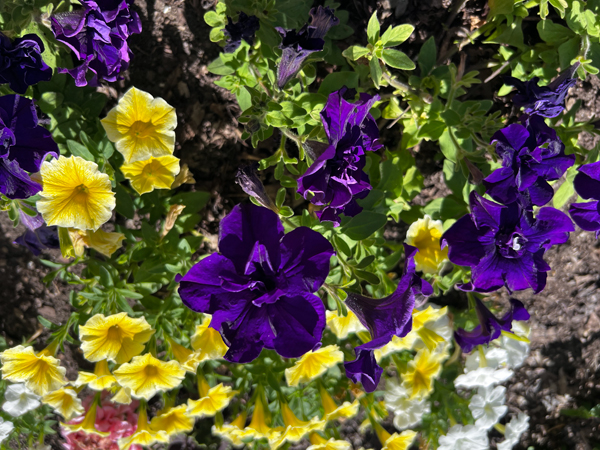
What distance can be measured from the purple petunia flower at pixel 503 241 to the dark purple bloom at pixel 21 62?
5.67 ft

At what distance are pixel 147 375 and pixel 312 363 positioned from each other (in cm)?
76

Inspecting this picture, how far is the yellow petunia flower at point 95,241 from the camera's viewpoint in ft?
6.55

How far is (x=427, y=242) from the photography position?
7.30 feet

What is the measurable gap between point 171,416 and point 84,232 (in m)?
1.04

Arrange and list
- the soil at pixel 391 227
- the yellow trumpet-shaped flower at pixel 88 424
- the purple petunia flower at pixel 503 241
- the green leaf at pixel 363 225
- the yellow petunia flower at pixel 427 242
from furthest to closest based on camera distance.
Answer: the soil at pixel 391 227 < the yellow trumpet-shaped flower at pixel 88 424 < the yellow petunia flower at pixel 427 242 < the green leaf at pixel 363 225 < the purple petunia flower at pixel 503 241

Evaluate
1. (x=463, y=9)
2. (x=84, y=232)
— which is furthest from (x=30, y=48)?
(x=463, y=9)

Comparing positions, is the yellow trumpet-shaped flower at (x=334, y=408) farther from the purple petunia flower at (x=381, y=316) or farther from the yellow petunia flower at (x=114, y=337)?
the yellow petunia flower at (x=114, y=337)

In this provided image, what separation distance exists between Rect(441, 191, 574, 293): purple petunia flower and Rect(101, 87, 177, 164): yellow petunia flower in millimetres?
1248

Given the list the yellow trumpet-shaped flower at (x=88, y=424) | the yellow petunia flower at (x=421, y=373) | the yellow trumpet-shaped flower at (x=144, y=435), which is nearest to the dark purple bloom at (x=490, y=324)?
the yellow petunia flower at (x=421, y=373)

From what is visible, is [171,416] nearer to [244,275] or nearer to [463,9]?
[244,275]

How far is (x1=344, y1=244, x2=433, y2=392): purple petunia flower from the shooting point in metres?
1.50

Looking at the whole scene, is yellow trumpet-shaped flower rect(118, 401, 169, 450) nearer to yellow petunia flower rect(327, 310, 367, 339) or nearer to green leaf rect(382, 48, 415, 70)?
yellow petunia flower rect(327, 310, 367, 339)

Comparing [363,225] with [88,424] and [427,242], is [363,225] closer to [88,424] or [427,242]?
[427,242]

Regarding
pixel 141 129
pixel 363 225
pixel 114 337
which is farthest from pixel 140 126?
pixel 363 225
